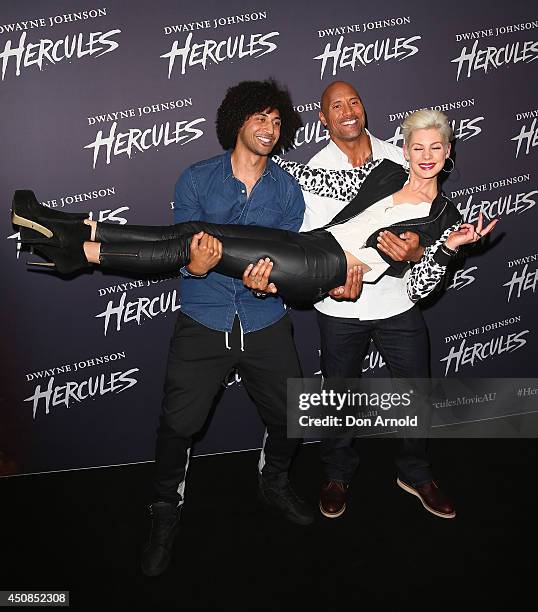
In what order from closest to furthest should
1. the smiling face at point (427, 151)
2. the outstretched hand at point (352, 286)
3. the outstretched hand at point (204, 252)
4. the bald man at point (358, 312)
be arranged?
1. the outstretched hand at point (204, 252)
2. the smiling face at point (427, 151)
3. the outstretched hand at point (352, 286)
4. the bald man at point (358, 312)

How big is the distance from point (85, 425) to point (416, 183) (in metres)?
2.08

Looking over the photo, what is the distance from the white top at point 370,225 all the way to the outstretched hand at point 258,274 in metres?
0.34

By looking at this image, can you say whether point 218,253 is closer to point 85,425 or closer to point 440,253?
point 440,253

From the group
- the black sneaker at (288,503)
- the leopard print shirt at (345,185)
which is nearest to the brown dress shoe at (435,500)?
the black sneaker at (288,503)

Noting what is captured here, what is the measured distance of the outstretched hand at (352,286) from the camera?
269 centimetres

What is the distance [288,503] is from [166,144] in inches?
69.3

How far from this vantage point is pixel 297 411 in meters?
2.94

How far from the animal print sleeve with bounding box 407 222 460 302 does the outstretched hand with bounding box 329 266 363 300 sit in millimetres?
219

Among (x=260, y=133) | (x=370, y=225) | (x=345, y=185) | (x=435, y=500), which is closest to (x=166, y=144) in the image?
(x=260, y=133)

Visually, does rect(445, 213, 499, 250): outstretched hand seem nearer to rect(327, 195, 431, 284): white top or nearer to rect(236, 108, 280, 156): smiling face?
rect(327, 195, 431, 284): white top

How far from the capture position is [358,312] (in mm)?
2855

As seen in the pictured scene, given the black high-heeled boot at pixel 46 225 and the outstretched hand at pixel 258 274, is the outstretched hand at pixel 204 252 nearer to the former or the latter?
the outstretched hand at pixel 258 274

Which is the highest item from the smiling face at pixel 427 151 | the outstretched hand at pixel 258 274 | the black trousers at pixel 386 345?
the smiling face at pixel 427 151

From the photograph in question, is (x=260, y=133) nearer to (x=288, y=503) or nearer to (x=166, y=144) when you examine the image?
(x=166, y=144)
